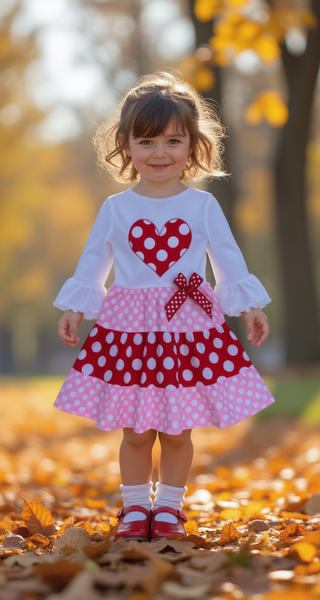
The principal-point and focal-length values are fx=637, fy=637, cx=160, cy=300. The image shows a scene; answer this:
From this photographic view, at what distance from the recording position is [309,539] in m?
1.92

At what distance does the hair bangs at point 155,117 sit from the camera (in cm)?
240

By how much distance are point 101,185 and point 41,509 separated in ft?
65.8

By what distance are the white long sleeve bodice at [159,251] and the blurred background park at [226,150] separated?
0.79 meters

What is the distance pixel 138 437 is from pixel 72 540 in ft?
1.55

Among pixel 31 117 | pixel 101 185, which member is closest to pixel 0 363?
pixel 101 185

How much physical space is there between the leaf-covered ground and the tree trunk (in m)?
4.31

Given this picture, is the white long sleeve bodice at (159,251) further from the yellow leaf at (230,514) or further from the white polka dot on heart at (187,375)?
the yellow leaf at (230,514)

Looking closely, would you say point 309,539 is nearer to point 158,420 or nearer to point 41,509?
point 158,420

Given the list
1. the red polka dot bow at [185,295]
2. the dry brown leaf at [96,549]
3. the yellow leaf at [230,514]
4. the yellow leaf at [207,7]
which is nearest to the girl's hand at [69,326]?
the red polka dot bow at [185,295]

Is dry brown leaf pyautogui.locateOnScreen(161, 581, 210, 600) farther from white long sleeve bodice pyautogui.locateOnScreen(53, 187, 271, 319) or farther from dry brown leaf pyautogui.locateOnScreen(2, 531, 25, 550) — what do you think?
white long sleeve bodice pyautogui.locateOnScreen(53, 187, 271, 319)

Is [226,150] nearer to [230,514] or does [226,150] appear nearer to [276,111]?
[276,111]

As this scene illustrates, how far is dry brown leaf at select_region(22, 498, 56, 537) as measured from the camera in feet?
7.55

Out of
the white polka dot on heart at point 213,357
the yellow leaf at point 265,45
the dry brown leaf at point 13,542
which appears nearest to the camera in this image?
the dry brown leaf at point 13,542

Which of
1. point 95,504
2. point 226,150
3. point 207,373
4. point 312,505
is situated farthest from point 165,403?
point 226,150
